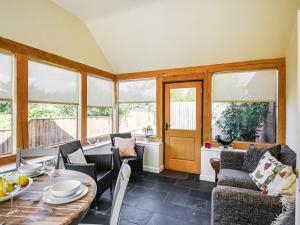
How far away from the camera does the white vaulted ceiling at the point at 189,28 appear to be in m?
2.48

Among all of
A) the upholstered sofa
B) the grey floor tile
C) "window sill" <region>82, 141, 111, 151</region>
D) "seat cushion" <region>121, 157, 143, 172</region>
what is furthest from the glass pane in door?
the upholstered sofa

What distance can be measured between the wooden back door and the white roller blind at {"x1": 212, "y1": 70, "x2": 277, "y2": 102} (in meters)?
0.40

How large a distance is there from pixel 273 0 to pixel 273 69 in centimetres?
123

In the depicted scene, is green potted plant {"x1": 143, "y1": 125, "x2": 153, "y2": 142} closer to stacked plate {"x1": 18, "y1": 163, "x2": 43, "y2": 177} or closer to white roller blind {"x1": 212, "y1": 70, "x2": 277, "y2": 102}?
white roller blind {"x1": 212, "y1": 70, "x2": 277, "y2": 102}

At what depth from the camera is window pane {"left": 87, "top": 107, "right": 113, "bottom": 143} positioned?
3665mm

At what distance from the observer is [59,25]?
2.74 m

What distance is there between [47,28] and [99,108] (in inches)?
72.8

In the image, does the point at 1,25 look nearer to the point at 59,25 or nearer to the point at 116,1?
the point at 59,25

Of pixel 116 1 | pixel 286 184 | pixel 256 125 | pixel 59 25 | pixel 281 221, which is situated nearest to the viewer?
pixel 281 221

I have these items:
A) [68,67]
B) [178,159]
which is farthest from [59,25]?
[178,159]

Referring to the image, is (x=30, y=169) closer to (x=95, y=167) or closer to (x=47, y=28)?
(x=95, y=167)

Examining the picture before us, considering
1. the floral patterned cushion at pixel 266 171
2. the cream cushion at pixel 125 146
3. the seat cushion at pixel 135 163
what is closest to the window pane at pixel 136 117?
the cream cushion at pixel 125 146

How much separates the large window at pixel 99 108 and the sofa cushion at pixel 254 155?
2.97 meters

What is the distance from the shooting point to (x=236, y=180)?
7.30 feet
